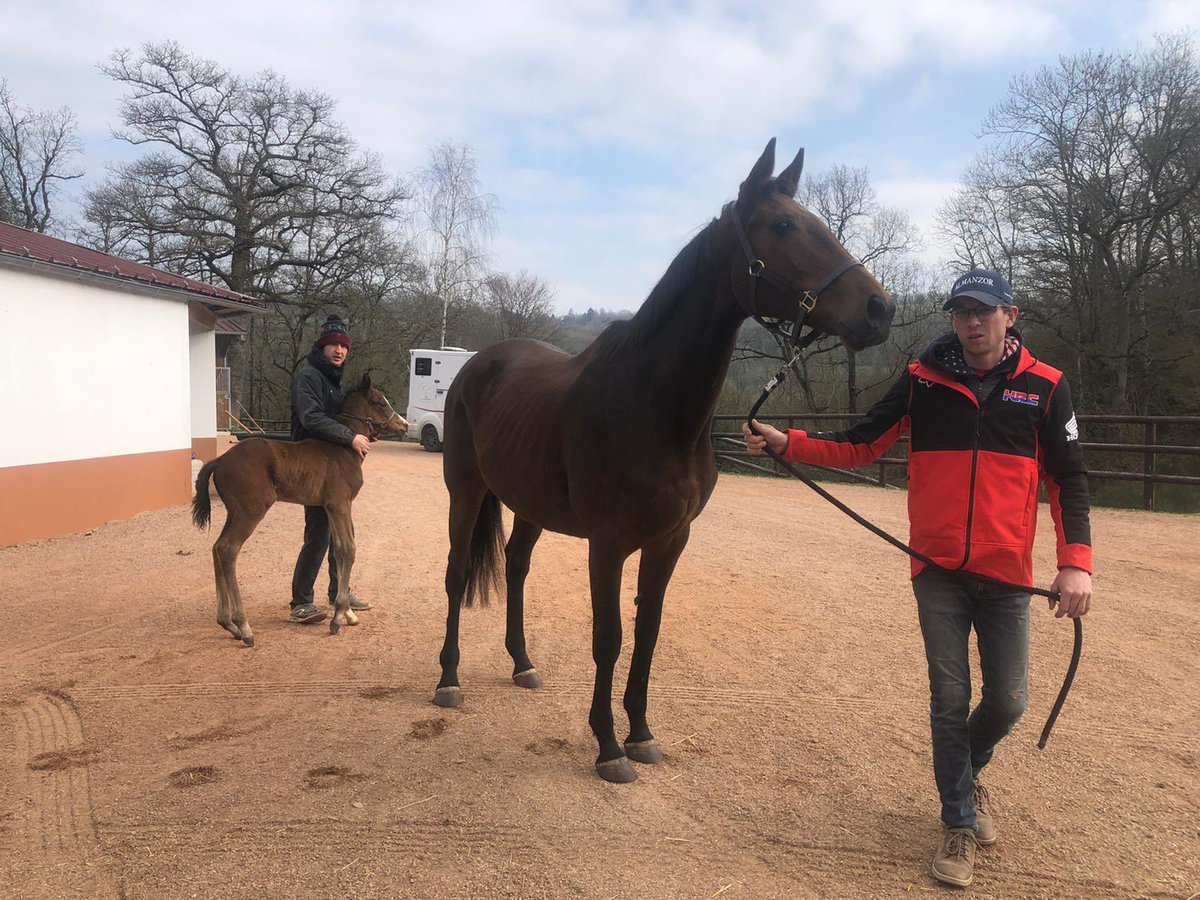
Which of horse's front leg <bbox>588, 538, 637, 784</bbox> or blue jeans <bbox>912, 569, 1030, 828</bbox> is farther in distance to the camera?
horse's front leg <bbox>588, 538, 637, 784</bbox>

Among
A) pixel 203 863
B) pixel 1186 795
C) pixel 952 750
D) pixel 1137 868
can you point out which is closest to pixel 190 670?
pixel 203 863

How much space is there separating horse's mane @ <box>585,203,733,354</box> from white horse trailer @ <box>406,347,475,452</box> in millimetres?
19662

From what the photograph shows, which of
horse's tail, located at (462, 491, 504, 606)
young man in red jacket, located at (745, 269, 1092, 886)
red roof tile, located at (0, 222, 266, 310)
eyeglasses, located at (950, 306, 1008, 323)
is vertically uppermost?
red roof tile, located at (0, 222, 266, 310)

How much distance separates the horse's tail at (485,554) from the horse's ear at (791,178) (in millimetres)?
2565

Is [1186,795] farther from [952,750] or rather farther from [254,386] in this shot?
[254,386]

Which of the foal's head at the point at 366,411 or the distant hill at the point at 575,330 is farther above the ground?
the distant hill at the point at 575,330

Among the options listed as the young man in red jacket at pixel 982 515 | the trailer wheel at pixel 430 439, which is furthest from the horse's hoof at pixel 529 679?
the trailer wheel at pixel 430 439

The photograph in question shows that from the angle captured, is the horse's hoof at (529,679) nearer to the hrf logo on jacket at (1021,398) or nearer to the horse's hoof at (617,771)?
the horse's hoof at (617,771)

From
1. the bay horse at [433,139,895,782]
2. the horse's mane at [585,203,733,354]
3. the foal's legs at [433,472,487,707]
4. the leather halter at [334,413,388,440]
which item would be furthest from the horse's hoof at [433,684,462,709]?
the leather halter at [334,413,388,440]

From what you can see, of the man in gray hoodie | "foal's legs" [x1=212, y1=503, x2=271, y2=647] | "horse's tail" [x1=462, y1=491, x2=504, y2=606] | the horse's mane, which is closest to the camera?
the horse's mane

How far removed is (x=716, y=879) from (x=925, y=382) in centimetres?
179

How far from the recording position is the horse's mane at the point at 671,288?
2912 mm

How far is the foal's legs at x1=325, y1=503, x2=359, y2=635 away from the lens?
17.0 feet

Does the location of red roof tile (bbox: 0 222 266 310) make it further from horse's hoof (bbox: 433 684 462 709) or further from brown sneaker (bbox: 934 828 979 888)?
brown sneaker (bbox: 934 828 979 888)
